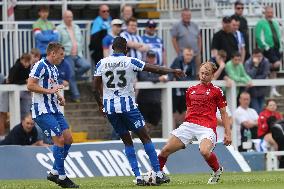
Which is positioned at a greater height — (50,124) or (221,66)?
(221,66)

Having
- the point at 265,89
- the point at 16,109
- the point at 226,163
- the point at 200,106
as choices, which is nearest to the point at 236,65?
the point at 265,89

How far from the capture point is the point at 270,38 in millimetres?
30859

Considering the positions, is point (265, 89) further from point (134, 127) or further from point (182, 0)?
point (134, 127)

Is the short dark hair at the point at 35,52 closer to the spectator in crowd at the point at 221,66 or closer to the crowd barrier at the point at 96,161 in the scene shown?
the crowd barrier at the point at 96,161

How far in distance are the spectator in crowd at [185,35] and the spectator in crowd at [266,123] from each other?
2256 mm

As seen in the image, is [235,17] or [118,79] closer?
[118,79]

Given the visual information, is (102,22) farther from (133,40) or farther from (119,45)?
(119,45)

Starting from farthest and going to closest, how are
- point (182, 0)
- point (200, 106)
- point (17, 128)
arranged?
1. point (182, 0)
2. point (17, 128)
3. point (200, 106)

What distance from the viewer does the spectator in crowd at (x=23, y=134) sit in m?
25.6

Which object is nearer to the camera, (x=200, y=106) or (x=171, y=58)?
(x=200, y=106)

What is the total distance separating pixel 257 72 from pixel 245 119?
1.74m

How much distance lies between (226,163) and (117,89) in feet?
23.9

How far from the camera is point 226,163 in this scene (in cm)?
2627

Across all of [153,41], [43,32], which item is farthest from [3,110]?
[153,41]
